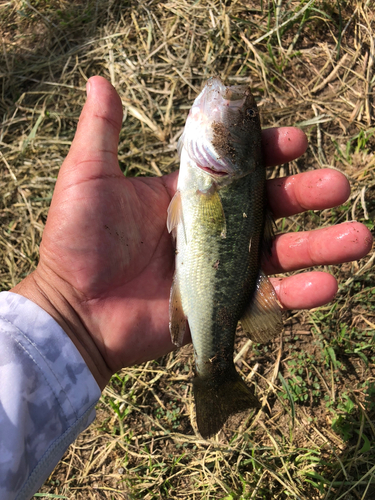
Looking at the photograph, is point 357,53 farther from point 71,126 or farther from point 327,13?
point 71,126

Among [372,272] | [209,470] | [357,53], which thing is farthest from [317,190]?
[209,470]

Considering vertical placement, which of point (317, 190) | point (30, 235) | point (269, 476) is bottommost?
point (269, 476)

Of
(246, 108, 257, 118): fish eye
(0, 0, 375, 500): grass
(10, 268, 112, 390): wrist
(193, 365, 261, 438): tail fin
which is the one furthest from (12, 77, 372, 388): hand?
(0, 0, 375, 500): grass

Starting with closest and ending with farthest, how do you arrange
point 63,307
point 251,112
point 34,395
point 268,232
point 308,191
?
point 34,395, point 63,307, point 251,112, point 268,232, point 308,191

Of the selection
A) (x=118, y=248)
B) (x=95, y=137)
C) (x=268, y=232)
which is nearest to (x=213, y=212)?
(x=268, y=232)

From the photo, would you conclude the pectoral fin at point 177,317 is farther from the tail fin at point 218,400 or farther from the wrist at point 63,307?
the wrist at point 63,307

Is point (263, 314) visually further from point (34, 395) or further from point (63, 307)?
point (34, 395)

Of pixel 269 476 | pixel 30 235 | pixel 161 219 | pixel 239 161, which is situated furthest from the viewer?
pixel 30 235
